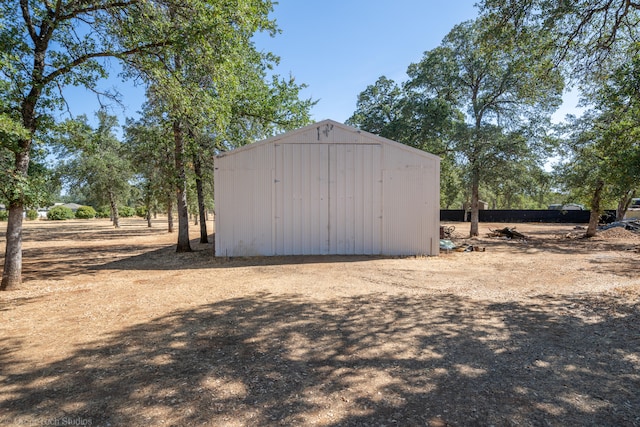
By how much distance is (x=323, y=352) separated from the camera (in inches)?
138

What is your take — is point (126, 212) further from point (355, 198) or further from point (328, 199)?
point (355, 198)

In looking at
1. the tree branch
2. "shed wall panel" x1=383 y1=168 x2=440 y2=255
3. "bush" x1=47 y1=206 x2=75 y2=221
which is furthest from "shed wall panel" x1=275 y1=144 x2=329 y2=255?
"bush" x1=47 y1=206 x2=75 y2=221

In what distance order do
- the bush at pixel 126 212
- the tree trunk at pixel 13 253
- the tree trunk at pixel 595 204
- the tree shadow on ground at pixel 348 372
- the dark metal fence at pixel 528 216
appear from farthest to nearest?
the bush at pixel 126 212 → the dark metal fence at pixel 528 216 → the tree trunk at pixel 595 204 → the tree trunk at pixel 13 253 → the tree shadow on ground at pixel 348 372

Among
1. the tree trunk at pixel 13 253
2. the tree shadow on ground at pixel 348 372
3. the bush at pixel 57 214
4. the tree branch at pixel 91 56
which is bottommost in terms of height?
the tree shadow on ground at pixel 348 372

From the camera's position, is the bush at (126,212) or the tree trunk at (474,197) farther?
the bush at (126,212)

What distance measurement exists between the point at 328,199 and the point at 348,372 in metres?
7.61

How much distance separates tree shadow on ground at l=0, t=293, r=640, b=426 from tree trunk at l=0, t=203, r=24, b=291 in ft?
13.4

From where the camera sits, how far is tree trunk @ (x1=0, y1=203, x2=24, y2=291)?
638 cm

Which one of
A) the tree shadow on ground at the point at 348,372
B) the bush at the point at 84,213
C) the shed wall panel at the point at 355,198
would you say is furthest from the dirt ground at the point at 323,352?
the bush at the point at 84,213

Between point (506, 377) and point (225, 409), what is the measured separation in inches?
96.5

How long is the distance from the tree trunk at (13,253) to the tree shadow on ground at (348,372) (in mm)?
4077

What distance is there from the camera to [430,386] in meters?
2.82

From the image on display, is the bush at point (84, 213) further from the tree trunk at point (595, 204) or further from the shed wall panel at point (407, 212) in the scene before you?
the tree trunk at point (595, 204)

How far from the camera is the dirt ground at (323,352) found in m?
2.48
